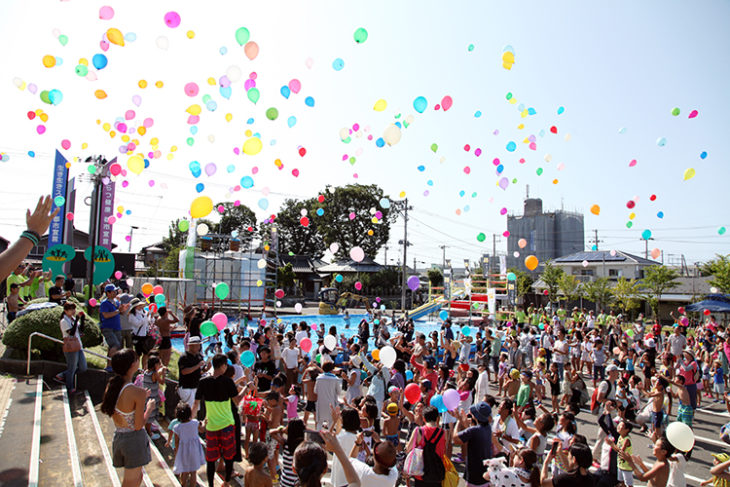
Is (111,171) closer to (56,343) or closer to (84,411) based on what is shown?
(56,343)

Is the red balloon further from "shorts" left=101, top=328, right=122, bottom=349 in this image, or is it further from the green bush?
the green bush

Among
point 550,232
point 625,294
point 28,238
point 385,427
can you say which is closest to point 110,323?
point 385,427

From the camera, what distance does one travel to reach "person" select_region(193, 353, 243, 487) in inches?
169

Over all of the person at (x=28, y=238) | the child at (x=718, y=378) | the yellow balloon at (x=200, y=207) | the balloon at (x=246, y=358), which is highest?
the yellow balloon at (x=200, y=207)

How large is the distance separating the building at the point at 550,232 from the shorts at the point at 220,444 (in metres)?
62.3

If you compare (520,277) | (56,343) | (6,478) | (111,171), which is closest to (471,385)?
(6,478)

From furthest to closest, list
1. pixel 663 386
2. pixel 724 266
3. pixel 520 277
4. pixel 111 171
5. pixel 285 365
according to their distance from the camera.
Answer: pixel 520 277 → pixel 724 266 → pixel 111 171 → pixel 285 365 → pixel 663 386

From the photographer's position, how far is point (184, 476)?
440 centimetres

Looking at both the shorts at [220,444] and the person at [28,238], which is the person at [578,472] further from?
the person at [28,238]

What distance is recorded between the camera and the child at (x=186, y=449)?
4.29 meters

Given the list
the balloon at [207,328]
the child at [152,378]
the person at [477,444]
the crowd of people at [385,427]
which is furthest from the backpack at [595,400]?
the balloon at [207,328]

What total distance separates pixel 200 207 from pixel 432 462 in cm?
749

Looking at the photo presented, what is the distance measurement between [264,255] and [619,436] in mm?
22092

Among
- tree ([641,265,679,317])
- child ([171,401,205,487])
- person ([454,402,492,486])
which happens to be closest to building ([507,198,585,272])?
tree ([641,265,679,317])
